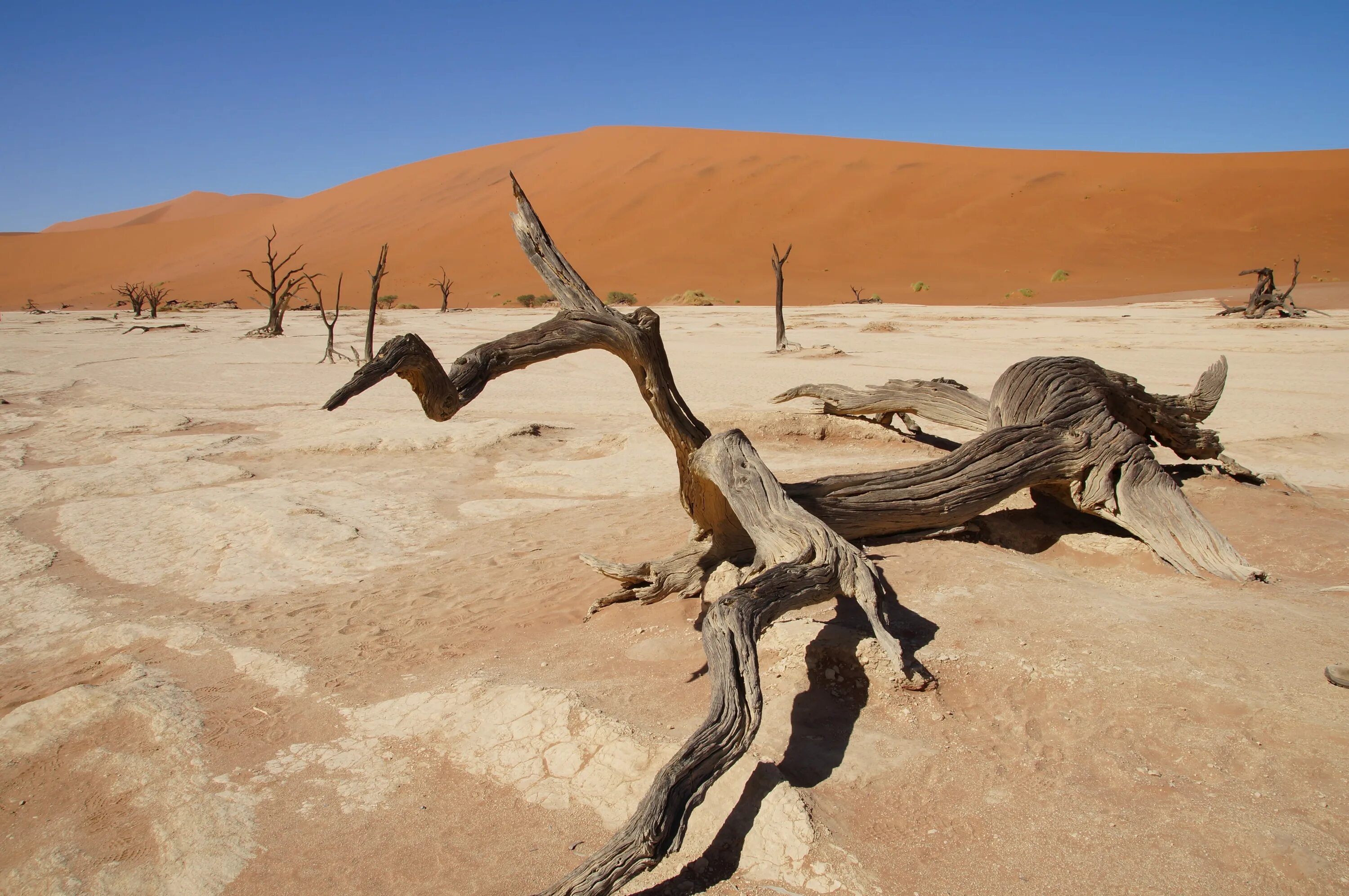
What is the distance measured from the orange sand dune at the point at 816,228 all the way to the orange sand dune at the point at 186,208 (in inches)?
2117

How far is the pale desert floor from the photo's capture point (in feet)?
7.76

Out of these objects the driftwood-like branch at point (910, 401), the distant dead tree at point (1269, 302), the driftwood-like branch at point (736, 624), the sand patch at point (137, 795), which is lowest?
the sand patch at point (137, 795)

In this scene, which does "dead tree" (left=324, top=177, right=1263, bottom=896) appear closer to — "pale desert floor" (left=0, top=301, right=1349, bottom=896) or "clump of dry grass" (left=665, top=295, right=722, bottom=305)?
"pale desert floor" (left=0, top=301, right=1349, bottom=896)

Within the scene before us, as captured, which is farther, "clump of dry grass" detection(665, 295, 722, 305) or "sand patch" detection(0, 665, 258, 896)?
"clump of dry grass" detection(665, 295, 722, 305)

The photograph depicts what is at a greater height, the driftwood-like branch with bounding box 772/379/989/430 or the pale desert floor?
the driftwood-like branch with bounding box 772/379/989/430

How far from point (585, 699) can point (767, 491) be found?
115 centimetres

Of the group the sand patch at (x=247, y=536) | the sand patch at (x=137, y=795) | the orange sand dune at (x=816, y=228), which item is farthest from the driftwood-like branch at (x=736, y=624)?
the orange sand dune at (x=816, y=228)

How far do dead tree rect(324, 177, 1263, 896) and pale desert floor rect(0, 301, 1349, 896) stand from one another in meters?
0.24

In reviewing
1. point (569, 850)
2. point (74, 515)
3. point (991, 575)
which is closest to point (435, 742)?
point (569, 850)

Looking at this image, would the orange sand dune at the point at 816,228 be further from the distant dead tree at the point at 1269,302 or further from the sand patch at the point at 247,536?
the sand patch at the point at 247,536

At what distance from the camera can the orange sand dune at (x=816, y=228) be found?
34.0 m

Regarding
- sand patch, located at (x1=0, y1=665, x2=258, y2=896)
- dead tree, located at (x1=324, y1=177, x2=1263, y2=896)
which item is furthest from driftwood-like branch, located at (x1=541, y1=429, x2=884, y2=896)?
sand patch, located at (x1=0, y1=665, x2=258, y2=896)

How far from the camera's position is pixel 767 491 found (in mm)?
3641

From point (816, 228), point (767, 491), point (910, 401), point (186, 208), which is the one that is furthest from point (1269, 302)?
point (186, 208)
